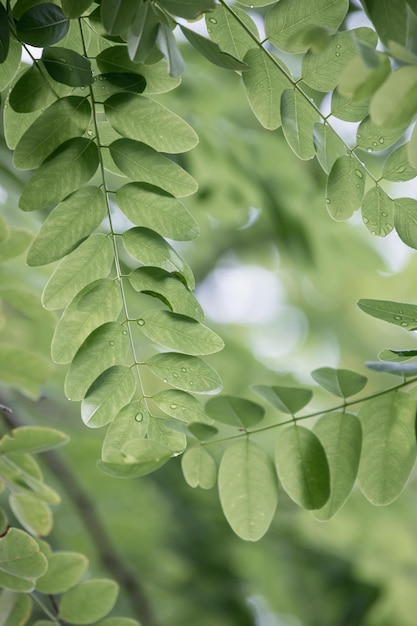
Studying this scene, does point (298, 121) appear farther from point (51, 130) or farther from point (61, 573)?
point (61, 573)

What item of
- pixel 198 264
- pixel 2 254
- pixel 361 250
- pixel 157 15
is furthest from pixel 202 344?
pixel 198 264

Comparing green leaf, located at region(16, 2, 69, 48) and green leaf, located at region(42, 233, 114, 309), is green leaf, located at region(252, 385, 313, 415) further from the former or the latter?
green leaf, located at region(16, 2, 69, 48)

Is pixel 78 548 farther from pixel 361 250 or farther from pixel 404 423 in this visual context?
pixel 404 423

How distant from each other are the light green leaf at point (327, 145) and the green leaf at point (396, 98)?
0.14m

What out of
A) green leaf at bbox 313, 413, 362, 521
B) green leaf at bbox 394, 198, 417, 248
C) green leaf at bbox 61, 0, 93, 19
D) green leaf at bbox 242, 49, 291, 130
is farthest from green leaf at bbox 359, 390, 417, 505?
green leaf at bbox 61, 0, 93, 19

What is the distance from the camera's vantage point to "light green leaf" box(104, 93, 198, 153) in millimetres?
557

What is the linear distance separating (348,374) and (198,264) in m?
1.93

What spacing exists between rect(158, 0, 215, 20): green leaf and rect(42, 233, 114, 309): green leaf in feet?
0.56

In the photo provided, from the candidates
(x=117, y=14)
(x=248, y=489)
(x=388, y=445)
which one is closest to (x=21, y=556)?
(x=248, y=489)

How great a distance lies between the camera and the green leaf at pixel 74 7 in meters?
0.48

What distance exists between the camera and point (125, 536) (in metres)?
1.72

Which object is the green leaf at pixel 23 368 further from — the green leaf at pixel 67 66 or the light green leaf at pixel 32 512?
the green leaf at pixel 67 66

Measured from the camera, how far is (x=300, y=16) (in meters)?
0.55

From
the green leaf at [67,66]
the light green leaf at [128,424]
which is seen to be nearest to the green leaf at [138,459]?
the light green leaf at [128,424]
